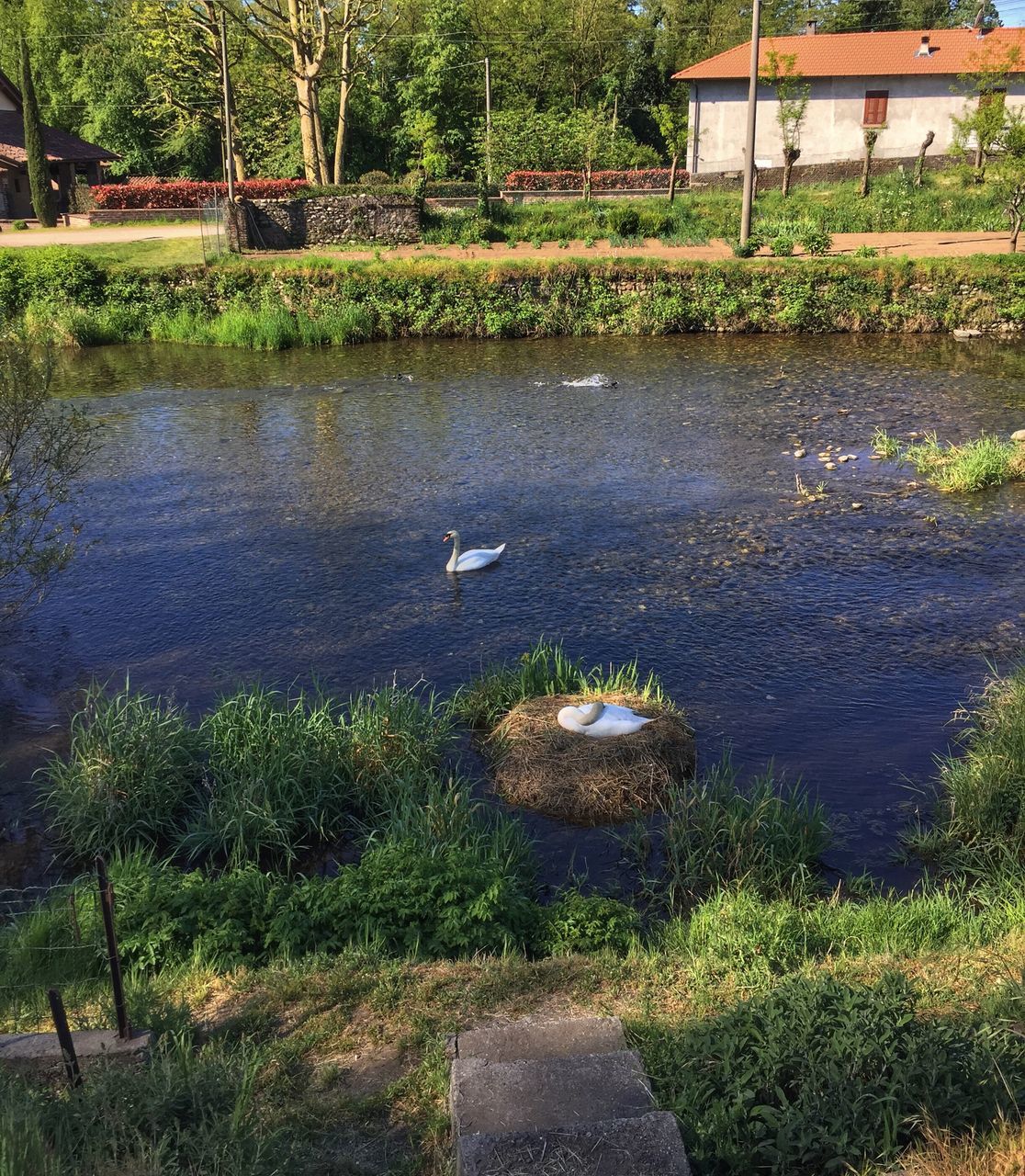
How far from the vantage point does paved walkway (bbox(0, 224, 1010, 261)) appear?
2983 cm

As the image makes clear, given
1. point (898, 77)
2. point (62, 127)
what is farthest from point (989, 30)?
point (62, 127)

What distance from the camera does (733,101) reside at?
145 feet

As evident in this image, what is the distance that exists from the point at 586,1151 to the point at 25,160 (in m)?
50.2

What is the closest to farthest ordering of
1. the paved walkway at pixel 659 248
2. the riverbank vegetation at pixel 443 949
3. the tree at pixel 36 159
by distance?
the riverbank vegetation at pixel 443 949
the paved walkway at pixel 659 248
the tree at pixel 36 159

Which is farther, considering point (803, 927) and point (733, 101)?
point (733, 101)

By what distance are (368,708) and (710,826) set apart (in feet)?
10.5

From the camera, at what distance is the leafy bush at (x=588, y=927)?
260 inches

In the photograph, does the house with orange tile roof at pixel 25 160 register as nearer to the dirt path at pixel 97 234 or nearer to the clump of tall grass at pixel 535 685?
the dirt path at pixel 97 234

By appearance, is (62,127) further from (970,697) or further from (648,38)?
(970,697)

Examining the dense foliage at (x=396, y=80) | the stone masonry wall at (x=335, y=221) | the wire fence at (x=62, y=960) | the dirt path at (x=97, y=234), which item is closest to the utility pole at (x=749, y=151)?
the stone masonry wall at (x=335, y=221)

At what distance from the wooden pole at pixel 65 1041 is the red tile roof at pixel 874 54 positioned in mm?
45280

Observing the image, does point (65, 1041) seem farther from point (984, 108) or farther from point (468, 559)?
point (984, 108)

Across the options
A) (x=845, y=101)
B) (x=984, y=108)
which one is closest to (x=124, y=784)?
(x=984, y=108)

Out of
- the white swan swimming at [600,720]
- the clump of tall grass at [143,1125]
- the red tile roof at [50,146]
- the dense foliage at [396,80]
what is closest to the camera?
the clump of tall grass at [143,1125]
